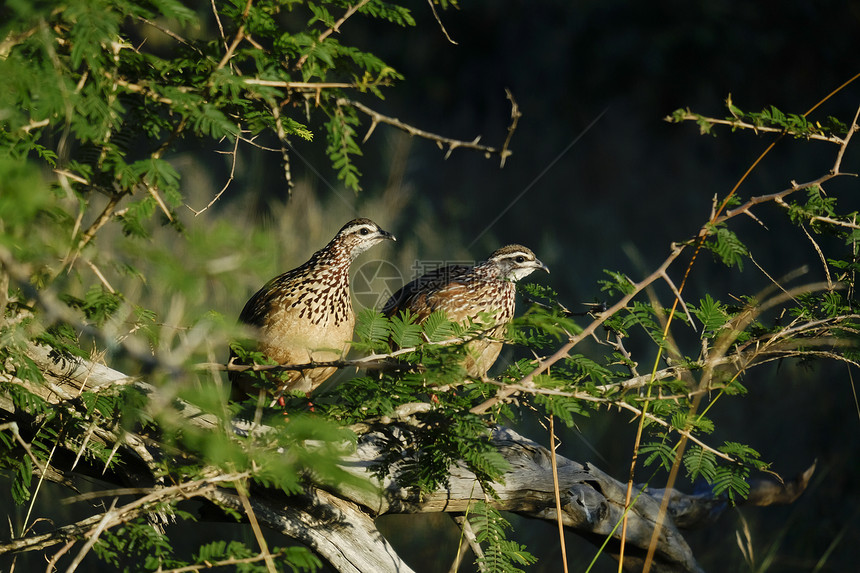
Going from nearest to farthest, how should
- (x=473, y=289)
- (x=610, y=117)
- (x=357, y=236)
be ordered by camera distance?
(x=357, y=236) → (x=473, y=289) → (x=610, y=117)

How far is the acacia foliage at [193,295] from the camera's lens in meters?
1.43

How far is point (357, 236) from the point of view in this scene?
3.99 metres

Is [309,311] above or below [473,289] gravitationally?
above

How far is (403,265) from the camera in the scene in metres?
6.27

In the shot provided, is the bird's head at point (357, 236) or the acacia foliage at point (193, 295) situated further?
the bird's head at point (357, 236)

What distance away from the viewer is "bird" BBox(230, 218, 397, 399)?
3.55 metres

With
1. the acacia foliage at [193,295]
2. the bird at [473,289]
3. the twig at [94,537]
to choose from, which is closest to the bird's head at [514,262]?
the bird at [473,289]

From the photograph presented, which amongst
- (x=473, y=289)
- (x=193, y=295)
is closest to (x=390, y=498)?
(x=473, y=289)

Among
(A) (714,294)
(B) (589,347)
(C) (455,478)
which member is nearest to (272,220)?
(B) (589,347)

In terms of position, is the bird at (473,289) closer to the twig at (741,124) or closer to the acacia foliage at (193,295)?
the acacia foliage at (193,295)

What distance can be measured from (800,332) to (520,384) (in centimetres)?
125

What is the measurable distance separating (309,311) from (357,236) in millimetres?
528

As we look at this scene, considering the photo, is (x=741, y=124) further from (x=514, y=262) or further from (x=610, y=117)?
(x=610, y=117)

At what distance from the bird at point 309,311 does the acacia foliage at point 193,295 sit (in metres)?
1.09
